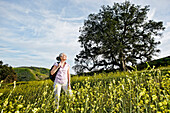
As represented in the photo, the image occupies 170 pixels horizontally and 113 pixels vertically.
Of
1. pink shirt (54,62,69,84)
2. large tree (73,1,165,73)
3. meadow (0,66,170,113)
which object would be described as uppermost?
large tree (73,1,165,73)

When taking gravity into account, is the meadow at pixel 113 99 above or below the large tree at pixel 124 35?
below

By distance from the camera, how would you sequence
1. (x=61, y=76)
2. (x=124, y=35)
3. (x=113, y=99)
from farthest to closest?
1. (x=124, y=35)
2. (x=113, y=99)
3. (x=61, y=76)

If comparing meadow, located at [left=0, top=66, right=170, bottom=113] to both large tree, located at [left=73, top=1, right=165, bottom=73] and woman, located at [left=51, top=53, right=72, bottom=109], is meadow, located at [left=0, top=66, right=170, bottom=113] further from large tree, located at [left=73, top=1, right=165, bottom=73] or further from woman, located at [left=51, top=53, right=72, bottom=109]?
large tree, located at [left=73, top=1, right=165, bottom=73]

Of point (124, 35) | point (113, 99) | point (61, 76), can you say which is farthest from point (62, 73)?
point (124, 35)

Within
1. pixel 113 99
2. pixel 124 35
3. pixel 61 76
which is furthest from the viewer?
pixel 124 35

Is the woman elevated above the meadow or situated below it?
above

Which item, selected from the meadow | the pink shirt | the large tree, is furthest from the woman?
the large tree

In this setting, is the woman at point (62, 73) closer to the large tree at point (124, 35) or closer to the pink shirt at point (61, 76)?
the pink shirt at point (61, 76)

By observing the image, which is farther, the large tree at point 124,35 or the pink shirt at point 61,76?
the large tree at point 124,35

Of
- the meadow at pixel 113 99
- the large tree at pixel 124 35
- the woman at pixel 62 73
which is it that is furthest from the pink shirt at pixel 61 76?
the large tree at pixel 124 35

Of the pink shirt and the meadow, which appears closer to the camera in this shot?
the meadow

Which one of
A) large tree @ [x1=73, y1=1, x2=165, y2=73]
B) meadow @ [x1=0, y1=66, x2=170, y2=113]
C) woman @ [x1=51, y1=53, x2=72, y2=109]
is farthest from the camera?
large tree @ [x1=73, y1=1, x2=165, y2=73]

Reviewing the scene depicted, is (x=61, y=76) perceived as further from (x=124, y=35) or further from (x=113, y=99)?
(x=124, y=35)

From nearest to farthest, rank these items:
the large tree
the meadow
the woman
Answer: the meadow → the woman → the large tree
